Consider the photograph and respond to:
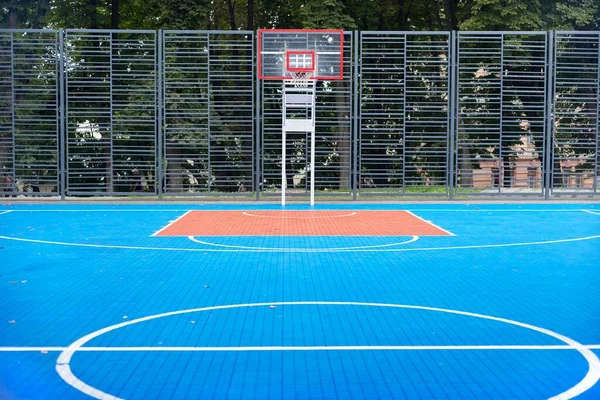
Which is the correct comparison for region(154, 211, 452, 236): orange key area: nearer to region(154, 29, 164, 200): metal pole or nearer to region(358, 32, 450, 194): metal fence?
region(154, 29, 164, 200): metal pole

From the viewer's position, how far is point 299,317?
19.5 feet

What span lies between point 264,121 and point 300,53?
266cm

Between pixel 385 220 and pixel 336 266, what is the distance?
5.26m

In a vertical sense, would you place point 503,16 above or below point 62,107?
above

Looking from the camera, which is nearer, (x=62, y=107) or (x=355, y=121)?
(x=62, y=107)

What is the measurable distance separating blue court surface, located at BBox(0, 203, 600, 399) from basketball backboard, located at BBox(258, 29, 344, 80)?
6.34 metres

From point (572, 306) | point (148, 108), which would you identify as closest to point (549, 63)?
point (148, 108)

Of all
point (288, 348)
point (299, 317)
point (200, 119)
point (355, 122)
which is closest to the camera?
point (288, 348)

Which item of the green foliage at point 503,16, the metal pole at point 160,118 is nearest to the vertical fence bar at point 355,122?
the metal pole at point 160,118

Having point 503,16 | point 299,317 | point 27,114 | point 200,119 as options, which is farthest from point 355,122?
point 299,317

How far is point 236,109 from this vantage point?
59.9 ft

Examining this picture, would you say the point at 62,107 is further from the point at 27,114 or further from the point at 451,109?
the point at 451,109

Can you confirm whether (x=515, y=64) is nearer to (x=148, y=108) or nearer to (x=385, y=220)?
(x=385, y=220)

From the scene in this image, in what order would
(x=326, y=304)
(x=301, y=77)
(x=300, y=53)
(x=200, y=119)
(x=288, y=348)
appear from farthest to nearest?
(x=200, y=119), (x=301, y=77), (x=300, y=53), (x=326, y=304), (x=288, y=348)
